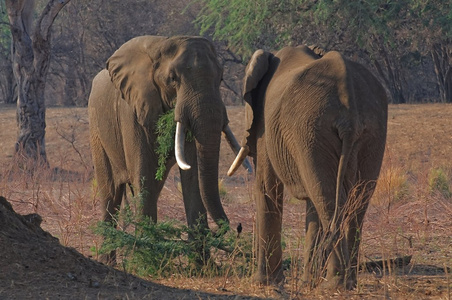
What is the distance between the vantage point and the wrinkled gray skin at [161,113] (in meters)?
8.13

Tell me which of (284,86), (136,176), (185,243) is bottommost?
(185,243)

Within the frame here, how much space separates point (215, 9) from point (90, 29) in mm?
7671

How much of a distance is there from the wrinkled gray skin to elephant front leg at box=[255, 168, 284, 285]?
42.5 inches

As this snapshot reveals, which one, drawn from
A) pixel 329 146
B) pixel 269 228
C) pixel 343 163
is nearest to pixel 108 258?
pixel 269 228

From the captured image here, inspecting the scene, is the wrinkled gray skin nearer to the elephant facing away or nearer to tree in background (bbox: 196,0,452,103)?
the elephant facing away

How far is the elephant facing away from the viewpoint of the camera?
5891 millimetres

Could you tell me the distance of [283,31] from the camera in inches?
992

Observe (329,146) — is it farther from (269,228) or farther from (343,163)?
(269,228)

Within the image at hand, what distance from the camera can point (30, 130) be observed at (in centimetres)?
1897

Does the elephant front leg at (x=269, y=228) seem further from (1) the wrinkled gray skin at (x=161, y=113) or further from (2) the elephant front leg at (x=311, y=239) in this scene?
(1) the wrinkled gray skin at (x=161, y=113)

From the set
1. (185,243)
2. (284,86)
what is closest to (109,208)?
(185,243)

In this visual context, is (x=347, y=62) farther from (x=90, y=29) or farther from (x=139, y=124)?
(x=90, y=29)

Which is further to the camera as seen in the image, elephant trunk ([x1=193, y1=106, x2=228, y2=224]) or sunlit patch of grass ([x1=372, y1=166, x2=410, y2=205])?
sunlit patch of grass ([x1=372, y1=166, x2=410, y2=205])

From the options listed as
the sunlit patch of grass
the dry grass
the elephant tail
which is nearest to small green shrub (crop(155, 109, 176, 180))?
the dry grass
